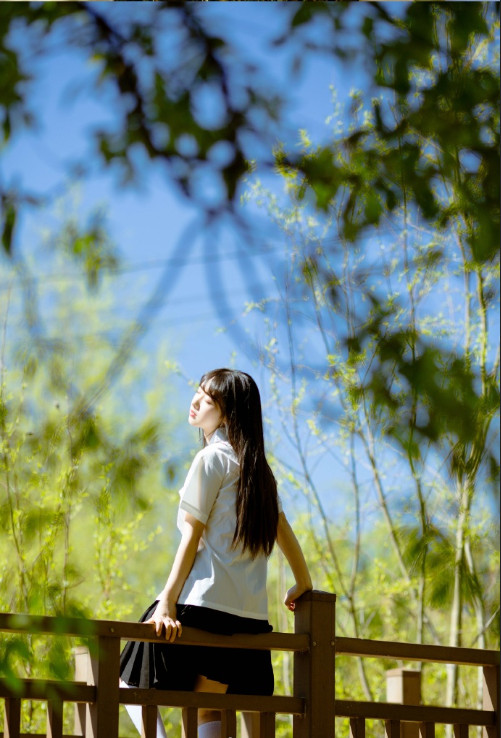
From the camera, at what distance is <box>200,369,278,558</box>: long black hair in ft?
7.91

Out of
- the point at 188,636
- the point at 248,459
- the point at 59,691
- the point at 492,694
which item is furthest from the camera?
the point at 492,694

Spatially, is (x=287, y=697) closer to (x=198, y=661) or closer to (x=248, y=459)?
(x=198, y=661)

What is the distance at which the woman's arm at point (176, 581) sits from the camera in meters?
2.22

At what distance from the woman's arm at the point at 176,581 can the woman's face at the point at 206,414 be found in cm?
27

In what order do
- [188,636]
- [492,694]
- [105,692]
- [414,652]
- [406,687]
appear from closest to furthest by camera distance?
[105,692] < [188,636] < [414,652] < [492,694] < [406,687]

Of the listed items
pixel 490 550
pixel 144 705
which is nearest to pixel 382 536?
pixel 490 550

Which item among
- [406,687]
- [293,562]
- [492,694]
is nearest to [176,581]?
[293,562]

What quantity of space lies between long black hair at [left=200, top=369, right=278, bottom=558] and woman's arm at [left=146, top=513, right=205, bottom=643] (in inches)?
4.0

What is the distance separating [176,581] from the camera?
7.58ft

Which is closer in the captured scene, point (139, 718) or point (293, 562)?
point (139, 718)

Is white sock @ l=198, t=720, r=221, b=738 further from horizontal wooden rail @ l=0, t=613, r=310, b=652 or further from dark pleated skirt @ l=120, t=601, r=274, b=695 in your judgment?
horizontal wooden rail @ l=0, t=613, r=310, b=652

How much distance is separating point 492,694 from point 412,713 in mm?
299

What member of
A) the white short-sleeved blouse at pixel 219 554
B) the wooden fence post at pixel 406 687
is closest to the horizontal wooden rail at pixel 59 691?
the white short-sleeved blouse at pixel 219 554

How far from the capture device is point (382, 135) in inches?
64.9
